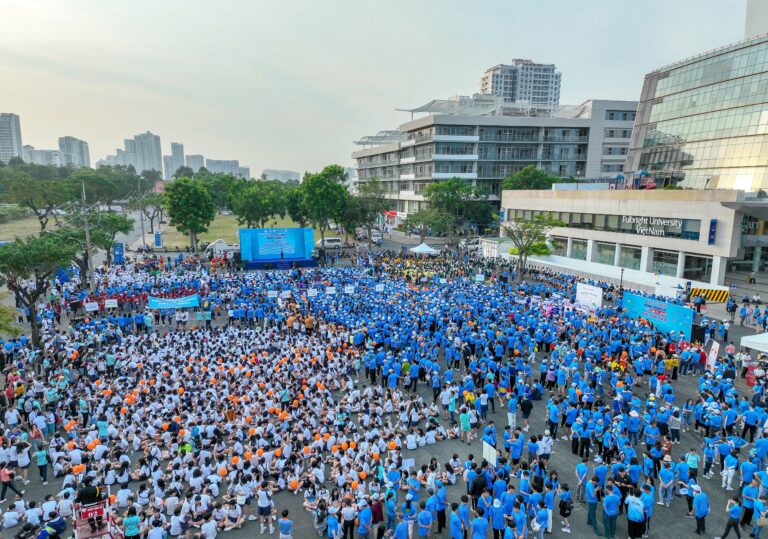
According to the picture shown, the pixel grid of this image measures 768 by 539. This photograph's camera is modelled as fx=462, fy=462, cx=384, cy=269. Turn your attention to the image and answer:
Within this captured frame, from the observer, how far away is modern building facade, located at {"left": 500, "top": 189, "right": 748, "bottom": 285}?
103 ft

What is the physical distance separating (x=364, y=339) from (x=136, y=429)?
30.9 ft

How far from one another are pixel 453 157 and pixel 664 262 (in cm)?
3887

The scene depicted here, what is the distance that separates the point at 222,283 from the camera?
3002 cm

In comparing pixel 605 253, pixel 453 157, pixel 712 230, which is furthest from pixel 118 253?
pixel 453 157

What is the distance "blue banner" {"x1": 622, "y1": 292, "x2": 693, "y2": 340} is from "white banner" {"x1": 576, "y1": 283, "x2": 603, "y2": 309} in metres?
1.41

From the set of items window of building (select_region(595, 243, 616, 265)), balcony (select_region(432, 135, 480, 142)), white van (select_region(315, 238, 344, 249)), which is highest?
balcony (select_region(432, 135, 480, 142))

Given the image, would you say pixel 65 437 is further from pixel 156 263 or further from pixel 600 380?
pixel 156 263

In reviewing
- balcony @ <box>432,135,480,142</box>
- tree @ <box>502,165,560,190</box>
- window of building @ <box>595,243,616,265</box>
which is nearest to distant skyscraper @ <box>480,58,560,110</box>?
balcony @ <box>432,135,480,142</box>

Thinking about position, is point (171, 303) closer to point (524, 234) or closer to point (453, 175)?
point (524, 234)

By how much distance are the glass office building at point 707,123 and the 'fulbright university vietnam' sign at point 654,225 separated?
740cm

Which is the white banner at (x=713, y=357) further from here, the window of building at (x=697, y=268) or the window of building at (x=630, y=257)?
the window of building at (x=630, y=257)

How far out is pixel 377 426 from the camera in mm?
12883

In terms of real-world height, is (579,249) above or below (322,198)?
below

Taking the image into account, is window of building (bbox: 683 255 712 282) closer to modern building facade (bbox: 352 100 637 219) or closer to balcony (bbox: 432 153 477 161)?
modern building facade (bbox: 352 100 637 219)
